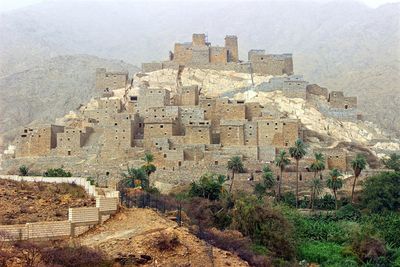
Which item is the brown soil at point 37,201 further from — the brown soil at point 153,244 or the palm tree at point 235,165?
the palm tree at point 235,165

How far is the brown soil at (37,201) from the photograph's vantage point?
68.4ft

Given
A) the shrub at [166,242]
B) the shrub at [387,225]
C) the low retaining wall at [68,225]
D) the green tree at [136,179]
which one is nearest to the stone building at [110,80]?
the green tree at [136,179]

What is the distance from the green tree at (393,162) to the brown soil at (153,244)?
34.0 meters

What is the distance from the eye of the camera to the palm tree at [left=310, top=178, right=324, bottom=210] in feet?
151

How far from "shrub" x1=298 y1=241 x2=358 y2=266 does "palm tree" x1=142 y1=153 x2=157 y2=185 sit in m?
13.6

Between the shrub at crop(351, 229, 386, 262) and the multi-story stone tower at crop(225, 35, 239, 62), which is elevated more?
the multi-story stone tower at crop(225, 35, 239, 62)

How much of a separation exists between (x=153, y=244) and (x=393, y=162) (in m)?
36.5

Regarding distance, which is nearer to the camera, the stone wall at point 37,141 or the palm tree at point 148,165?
→ the palm tree at point 148,165

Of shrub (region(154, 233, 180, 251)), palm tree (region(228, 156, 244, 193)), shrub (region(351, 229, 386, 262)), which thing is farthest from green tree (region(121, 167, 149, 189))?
shrub (region(154, 233, 180, 251))

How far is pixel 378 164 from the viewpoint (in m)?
52.2

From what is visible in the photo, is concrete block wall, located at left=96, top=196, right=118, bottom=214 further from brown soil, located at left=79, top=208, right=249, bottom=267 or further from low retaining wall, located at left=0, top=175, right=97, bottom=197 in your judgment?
low retaining wall, located at left=0, top=175, right=97, bottom=197

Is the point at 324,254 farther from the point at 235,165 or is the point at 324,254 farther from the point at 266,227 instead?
the point at 235,165

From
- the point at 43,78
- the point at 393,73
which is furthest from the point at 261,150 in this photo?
the point at 393,73

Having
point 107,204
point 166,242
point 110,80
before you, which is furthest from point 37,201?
point 110,80
